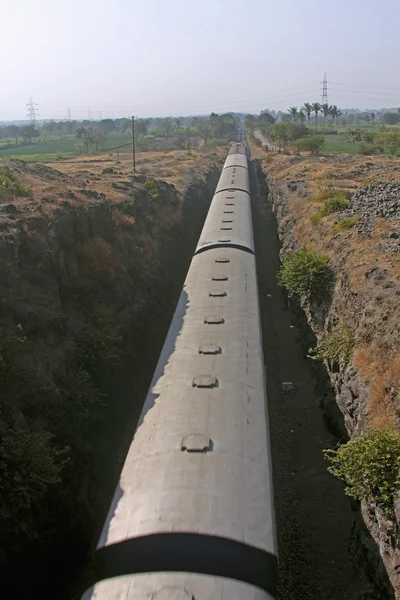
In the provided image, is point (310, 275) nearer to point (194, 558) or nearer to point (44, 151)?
point (194, 558)

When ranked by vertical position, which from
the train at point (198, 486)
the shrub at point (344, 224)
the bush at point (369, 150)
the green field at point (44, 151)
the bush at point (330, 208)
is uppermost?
the green field at point (44, 151)

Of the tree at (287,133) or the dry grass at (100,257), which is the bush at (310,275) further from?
the tree at (287,133)

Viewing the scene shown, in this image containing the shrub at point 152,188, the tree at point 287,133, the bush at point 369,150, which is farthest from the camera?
the tree at point 287,133

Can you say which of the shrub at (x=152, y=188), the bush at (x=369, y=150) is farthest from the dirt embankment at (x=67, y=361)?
the bush at (x=369, y=150)

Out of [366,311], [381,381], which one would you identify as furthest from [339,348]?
[381,381]

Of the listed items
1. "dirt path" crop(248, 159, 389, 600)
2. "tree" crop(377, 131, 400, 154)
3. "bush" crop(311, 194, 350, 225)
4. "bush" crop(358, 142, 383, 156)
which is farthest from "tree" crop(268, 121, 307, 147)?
"dirt path" crop(248, 159, 389, 600)

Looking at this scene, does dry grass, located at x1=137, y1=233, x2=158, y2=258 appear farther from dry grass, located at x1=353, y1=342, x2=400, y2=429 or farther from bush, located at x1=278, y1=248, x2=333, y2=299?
dry grass, located at x1=353, y1=342, x2=400, y2=429

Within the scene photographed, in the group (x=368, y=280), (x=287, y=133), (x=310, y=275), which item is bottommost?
(x=310, y=275)
